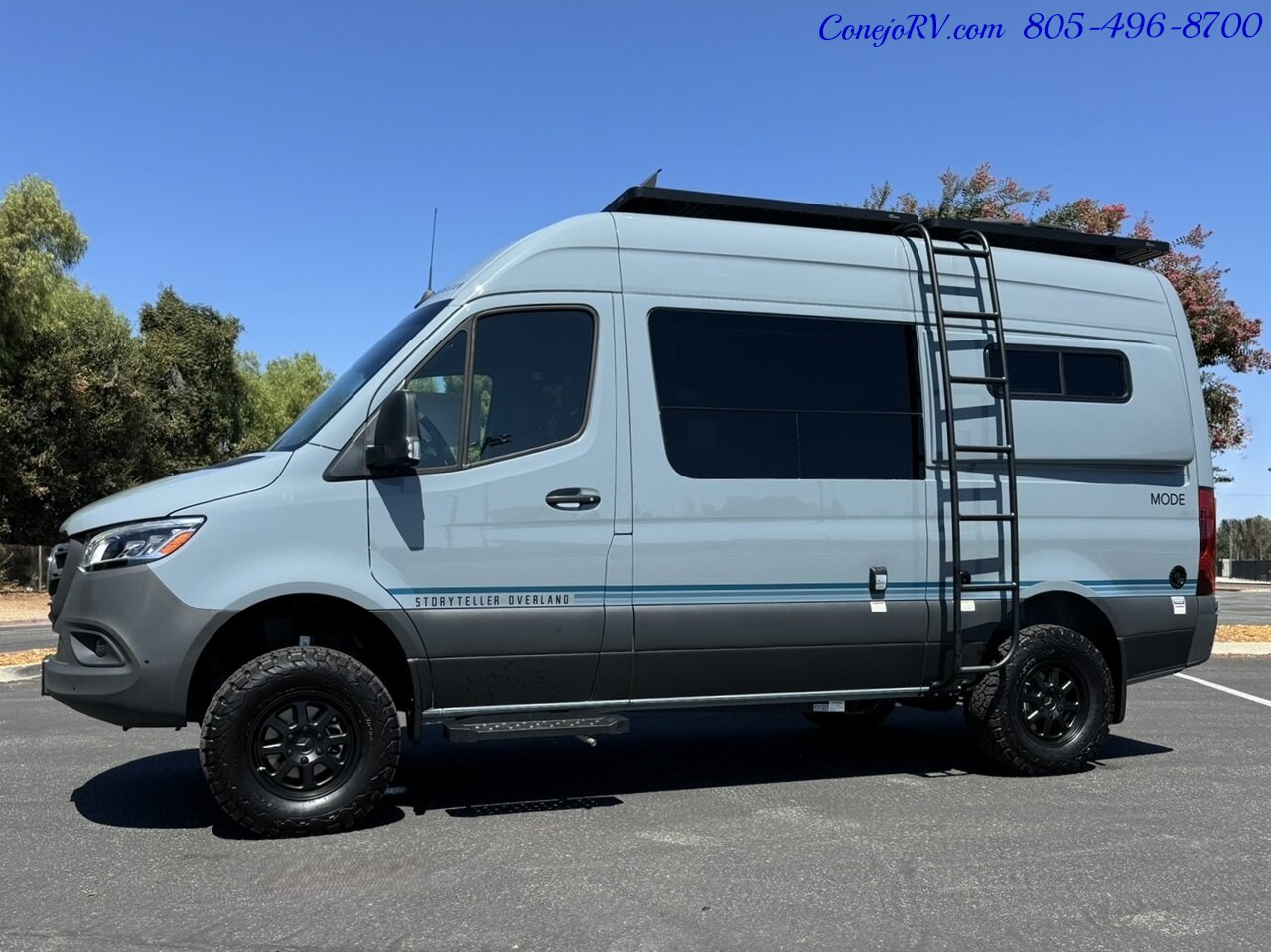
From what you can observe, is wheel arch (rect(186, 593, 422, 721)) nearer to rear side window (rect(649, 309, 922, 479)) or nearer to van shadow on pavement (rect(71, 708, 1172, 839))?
van shadow on pavement (rect(71, 708, 1172, 839))

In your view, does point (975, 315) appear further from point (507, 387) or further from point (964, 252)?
point (507, 387)

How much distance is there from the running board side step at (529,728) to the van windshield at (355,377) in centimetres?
153

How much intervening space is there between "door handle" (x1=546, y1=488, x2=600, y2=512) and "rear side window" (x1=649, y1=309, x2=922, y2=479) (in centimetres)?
48

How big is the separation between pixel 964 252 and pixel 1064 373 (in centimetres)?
93

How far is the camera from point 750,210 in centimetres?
641

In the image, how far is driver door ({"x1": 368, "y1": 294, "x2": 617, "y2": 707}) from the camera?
541cm

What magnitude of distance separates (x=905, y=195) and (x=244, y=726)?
18.2m

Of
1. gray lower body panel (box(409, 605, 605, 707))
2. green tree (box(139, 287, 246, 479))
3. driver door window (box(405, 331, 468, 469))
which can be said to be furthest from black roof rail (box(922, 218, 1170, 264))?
green tree (box(139, 287, 246, 479))

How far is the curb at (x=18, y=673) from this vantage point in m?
11.1

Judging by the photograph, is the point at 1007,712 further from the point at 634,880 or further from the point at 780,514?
the point at 634,880

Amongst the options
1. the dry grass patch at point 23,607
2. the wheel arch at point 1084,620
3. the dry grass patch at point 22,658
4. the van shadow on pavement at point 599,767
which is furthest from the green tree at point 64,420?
the wheel arch at point 1084,620

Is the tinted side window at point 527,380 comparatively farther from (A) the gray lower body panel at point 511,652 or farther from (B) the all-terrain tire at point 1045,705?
(B) the all-terrain tire at point 1045,705

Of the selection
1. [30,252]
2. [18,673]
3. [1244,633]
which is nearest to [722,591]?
[18,673]

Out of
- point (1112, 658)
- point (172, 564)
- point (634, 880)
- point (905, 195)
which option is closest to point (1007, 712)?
point (1112, 658)
